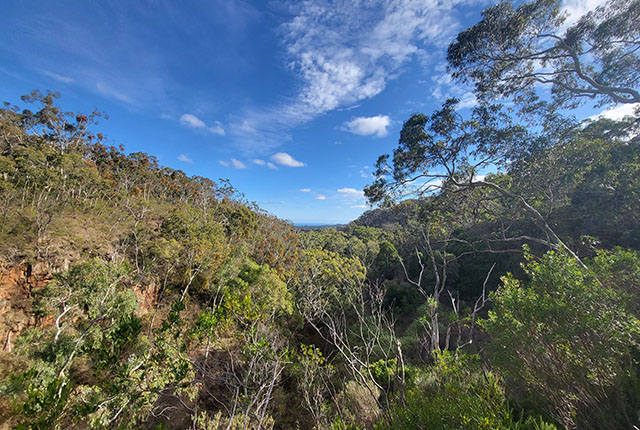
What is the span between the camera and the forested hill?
2881 mm

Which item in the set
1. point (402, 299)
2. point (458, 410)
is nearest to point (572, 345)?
point (458, 410)

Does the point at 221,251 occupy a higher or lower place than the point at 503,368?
higher

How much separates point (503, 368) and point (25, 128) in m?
35.4

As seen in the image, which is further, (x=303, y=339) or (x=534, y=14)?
(x=303, y=339)

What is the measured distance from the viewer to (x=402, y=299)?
17.6 metres

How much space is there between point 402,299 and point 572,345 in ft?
52.3

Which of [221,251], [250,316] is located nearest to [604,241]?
[250,316]

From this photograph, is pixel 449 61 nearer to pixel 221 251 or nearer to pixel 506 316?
pixel 506 316

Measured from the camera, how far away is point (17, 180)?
14617 mm

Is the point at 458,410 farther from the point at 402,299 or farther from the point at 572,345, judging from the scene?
the point at 402,299

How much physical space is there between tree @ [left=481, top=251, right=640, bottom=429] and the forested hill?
0.07ft

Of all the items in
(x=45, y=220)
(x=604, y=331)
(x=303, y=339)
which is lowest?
(x=303, y=339)

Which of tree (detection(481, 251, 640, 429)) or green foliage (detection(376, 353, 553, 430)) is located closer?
green foliage (detection(376, 353, 553, 430))

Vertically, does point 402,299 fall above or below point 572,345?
below
